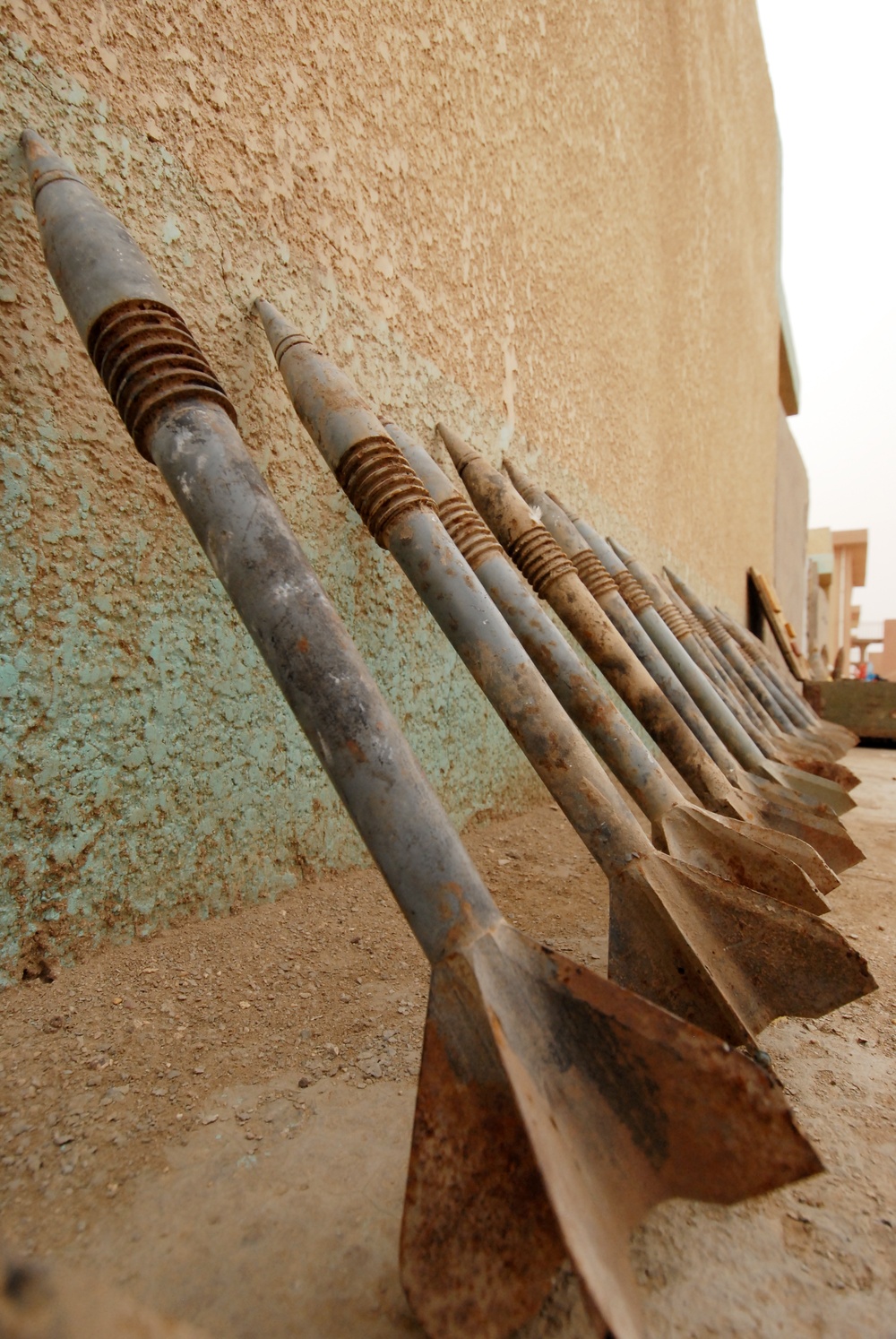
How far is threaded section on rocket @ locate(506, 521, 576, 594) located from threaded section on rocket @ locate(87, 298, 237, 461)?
1.04 metres

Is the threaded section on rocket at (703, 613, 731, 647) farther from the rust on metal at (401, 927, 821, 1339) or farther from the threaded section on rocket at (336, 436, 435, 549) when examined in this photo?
the rust on metal at (401, 927, 821, 1339)

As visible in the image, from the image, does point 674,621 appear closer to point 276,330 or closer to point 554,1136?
point 276,330

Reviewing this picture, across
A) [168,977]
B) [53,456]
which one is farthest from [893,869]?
[53,456]

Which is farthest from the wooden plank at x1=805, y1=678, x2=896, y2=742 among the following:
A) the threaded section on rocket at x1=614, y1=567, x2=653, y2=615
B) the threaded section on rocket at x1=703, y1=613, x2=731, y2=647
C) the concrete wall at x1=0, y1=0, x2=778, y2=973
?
the threaded section on rocket at x1=614, y1=567, x2=653, y2=615

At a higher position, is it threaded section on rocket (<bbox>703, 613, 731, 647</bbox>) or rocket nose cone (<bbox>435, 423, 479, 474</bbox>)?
rocket nose cone (<bbox>435, 423, 479, 474</bbox>)

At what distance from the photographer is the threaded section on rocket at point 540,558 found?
1.86m

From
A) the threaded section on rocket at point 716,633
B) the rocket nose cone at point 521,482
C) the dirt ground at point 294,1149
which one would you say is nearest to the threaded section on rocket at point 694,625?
the threaded section on rocket at point 716,633

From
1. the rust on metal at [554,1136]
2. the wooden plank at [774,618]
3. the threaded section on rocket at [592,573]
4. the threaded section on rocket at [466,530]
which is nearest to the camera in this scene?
the rust on metal at [554,1136]

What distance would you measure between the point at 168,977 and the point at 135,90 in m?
1.50

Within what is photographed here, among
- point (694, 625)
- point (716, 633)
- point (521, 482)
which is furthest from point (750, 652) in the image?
point (521, 482)

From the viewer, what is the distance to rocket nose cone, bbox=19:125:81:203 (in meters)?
1.04

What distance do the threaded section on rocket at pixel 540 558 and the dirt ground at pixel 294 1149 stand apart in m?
0.91

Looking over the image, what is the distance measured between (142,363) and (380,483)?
1.54 ft

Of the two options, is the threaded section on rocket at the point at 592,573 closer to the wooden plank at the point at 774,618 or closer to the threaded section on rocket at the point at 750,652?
the threaded section on rocket at the point at 750,652
